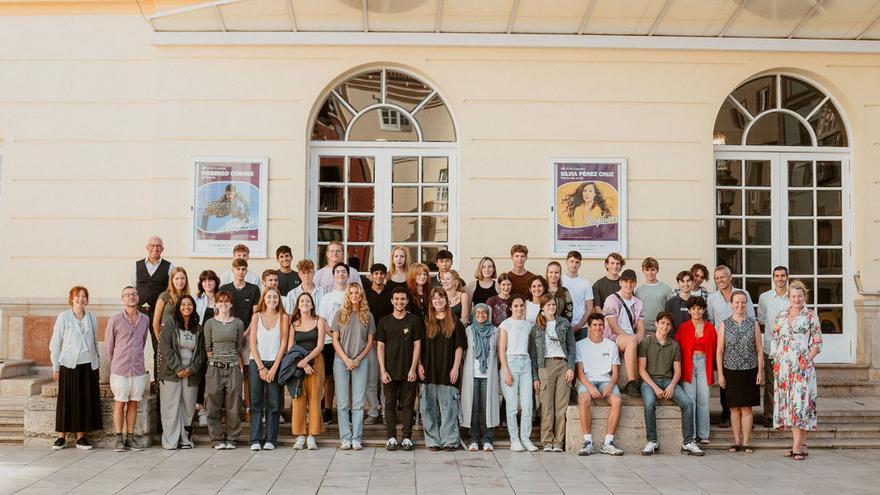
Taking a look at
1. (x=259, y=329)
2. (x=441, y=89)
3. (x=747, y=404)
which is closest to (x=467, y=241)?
(x=441, y=89)

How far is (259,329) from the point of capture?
917cm

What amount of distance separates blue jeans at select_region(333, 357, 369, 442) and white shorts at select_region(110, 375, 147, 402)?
1875 millimetres

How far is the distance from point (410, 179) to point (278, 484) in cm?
505

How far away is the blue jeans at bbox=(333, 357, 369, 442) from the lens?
9.08m

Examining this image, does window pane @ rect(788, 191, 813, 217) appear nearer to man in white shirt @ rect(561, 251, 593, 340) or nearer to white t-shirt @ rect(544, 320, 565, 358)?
man in white shirt @ rect(561, 251, 593, 340)

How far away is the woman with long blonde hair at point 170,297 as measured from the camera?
9203 millimetres

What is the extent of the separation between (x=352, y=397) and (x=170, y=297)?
2.05 metres

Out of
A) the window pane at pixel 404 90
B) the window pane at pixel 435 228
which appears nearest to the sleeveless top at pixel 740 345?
the window pane at pixel 435 228

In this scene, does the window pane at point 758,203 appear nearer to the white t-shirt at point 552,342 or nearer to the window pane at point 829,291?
the window pane at point 829,291

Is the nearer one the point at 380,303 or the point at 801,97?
the point at 380,303

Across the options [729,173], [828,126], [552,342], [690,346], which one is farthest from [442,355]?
[828,126]

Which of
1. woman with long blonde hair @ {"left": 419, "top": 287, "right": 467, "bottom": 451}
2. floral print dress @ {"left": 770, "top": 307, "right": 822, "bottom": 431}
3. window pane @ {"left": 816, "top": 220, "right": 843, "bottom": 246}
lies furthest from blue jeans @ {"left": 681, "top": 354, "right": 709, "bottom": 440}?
window pane @ {"left": 816, "top": 220, "right": 843, "bottom": 246}

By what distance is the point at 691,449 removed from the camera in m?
8.98

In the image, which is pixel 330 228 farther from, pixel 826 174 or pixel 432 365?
pixel 826 174
